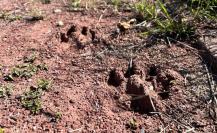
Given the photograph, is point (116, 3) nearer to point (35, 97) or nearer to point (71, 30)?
point (71, 30)

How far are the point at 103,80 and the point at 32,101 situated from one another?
0.44 meters

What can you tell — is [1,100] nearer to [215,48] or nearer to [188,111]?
[188,111]

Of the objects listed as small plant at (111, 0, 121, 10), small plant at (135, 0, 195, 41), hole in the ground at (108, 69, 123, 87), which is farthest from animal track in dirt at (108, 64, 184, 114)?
small plant at (111, 0, 121, 10)

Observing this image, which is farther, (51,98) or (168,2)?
(168,2)

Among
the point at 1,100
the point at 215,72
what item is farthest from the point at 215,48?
the point at 1,100

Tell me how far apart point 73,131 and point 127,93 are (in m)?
0.41

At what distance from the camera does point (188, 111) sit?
6.61 ft

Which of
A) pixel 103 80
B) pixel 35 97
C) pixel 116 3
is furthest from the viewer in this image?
pixel 116 3

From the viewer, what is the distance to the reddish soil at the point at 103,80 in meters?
2.00

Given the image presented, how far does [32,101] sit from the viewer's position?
211 centimetres

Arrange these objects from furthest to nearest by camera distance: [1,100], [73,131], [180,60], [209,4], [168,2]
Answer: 1. [168,2]
2. [209,4]
3. [180,60]
4. [1,100]
5. [73,131]

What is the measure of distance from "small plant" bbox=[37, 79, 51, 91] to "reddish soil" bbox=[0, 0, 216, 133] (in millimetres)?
32

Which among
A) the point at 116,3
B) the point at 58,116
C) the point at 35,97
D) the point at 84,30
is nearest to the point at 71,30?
the point at 84,30

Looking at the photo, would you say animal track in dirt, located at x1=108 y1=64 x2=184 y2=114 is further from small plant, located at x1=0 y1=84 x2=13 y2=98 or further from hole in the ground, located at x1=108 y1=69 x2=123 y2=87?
small plant, located at x1=0 y1=84 x2=13 y2=98
